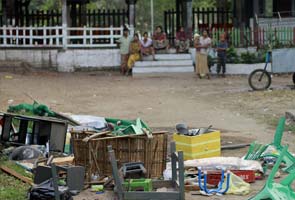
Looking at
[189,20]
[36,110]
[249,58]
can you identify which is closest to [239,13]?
[189,20]

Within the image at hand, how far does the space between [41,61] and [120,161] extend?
18.9 metres

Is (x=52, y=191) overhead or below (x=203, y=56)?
below

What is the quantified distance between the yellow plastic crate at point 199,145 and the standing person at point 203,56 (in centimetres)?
1474

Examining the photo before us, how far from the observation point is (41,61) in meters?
27.0

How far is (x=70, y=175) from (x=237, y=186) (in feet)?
6.31

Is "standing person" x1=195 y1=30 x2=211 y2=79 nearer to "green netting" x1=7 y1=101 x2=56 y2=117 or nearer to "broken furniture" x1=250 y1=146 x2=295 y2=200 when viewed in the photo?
"green netting" x1=7 y1=101 x2=56 y2=117

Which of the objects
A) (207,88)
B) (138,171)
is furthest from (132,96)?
(138,171)

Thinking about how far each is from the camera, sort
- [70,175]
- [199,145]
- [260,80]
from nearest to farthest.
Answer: [70,175]
[199,145]
[260,80]

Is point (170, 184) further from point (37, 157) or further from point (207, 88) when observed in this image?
point (207, 88)

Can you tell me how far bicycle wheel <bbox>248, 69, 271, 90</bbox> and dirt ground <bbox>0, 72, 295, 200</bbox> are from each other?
31cm

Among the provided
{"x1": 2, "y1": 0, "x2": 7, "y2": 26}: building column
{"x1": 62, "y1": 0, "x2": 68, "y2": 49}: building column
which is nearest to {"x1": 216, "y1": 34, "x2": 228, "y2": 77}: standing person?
{"x1": 62, "y1": 0, "x2": 68, "y2": 49}: building column

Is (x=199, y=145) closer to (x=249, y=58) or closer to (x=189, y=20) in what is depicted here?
(x=249, y=58)

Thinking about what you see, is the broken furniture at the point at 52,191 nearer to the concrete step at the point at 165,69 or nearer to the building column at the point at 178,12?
the concrete step at the point at 165,69

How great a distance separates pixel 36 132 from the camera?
415 inches
